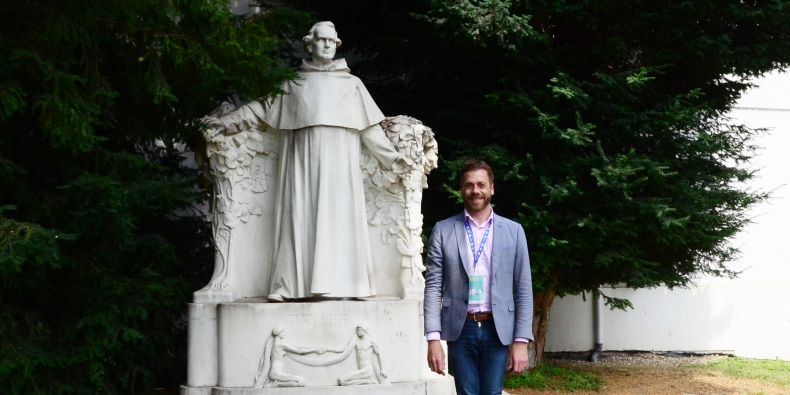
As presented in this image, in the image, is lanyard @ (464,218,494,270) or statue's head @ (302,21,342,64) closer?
lanyard @ (464,218,494,270)

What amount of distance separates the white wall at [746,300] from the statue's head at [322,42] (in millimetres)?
5651

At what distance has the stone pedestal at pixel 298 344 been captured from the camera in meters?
6.69

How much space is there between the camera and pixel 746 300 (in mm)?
12141

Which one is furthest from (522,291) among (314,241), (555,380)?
(555,380)

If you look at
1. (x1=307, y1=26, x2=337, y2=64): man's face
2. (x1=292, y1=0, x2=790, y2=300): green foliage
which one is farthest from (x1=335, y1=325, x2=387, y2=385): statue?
(x1=292, y1=0, x2=790, y2=300): green foliage

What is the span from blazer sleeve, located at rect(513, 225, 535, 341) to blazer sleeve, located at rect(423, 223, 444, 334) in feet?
1.01

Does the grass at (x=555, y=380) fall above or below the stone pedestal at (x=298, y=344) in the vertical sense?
below

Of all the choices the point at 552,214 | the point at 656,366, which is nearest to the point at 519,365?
the point at 552,214

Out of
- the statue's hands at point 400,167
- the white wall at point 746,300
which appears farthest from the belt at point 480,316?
the white wall at point 746,300

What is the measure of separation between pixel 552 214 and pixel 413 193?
2094 millimetres

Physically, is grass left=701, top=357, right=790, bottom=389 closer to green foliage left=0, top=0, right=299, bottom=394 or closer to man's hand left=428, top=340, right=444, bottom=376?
green foliage left=0, top=0, right=299, bottom=394

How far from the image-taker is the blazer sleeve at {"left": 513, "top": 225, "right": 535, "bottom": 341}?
4.19 meters

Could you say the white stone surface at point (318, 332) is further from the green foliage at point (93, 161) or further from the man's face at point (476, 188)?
the man's face at point (476, 188)

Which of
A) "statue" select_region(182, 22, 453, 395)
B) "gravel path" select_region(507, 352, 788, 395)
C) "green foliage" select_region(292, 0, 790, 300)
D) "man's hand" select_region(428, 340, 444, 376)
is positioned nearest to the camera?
"man's hand" select_region(428, 340, 444, 376)
